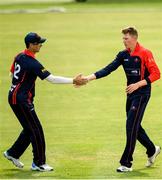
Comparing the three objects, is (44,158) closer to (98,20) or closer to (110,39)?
(110,39)

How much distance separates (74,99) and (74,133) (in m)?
4.40

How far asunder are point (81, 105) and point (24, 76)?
7520 mm

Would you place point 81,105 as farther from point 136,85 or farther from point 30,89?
point 136,85

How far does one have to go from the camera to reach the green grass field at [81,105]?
48.3 feet

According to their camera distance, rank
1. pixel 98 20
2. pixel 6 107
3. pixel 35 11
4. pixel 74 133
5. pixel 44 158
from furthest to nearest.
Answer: pixel 35 11
pixel 98 20
pixel 6 107
pixel 74 133
pixel 44 158

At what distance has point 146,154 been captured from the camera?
15.5m

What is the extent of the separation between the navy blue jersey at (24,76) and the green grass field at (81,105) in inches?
46.5

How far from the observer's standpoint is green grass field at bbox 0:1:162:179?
1472 centimetres

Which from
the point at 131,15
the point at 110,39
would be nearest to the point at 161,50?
the point at 110,39

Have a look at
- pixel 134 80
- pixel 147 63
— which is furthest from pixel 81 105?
pixel 147 63

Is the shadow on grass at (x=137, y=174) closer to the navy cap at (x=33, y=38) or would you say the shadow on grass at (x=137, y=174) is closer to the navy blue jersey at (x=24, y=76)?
the navy blue jersey at (x=24, y=76)

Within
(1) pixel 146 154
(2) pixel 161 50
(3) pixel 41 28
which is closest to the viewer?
(1) pixel 146 154

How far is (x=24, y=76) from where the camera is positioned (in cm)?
1409

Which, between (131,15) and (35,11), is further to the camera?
(35,11)
